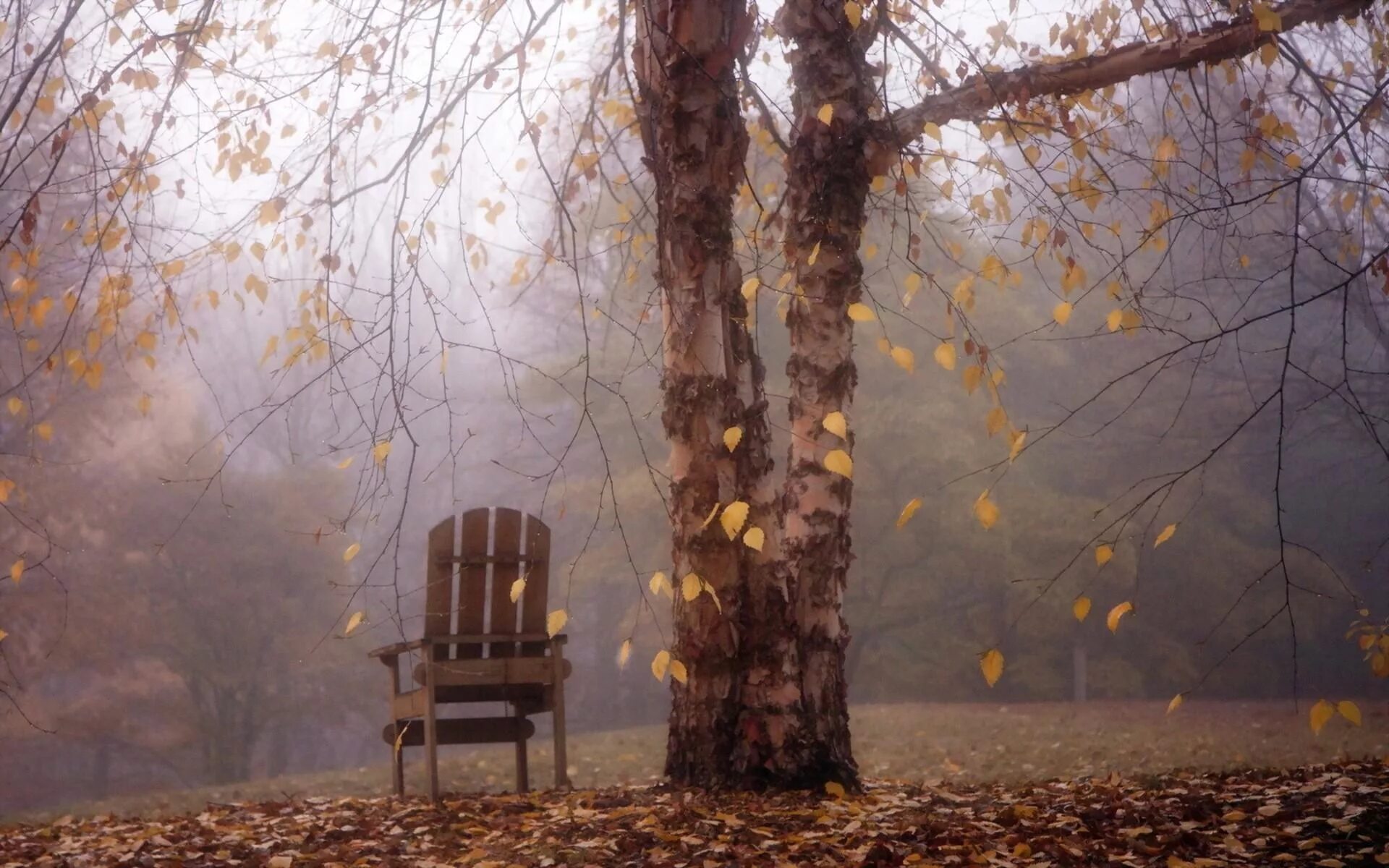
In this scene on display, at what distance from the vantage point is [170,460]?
13.2 meters

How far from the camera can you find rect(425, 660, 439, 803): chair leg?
5203mm

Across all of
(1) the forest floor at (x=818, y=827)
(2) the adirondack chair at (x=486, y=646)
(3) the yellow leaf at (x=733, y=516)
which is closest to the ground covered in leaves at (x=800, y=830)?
(1) the forest floor at (x=818, y=827)

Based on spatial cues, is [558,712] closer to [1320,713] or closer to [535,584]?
[535,584]

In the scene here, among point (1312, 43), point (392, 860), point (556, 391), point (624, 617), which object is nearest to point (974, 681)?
point (624, 617)

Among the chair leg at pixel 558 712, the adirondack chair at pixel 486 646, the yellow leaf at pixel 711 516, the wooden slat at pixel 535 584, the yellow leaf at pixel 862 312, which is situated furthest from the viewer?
the wooden slat at pixel 535 584

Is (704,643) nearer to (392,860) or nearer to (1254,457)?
(392,860)

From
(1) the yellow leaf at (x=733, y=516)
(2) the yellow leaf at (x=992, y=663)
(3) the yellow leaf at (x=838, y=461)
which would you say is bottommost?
(2) the yellow leaf at (x=992, y=663)

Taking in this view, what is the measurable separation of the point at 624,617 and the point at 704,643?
36.9 feet

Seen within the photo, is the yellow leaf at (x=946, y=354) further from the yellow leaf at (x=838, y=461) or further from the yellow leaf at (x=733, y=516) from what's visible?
the yellow leaf at (x=733, y=516)

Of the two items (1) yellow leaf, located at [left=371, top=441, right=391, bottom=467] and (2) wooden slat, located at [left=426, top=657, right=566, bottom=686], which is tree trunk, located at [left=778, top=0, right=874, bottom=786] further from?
(1) yellow leaf, located at [left=371, top=441, right=391, bottom=467]

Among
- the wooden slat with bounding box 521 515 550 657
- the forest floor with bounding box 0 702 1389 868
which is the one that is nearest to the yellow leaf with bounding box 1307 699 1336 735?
the forest floor with bounding box 0 702 1389 868

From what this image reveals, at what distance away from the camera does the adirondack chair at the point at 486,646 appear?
17.7ft

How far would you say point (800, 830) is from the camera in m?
3.97

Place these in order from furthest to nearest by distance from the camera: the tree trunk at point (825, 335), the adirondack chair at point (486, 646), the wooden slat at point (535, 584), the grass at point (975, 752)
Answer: the grass at point (975, 752) → the wooden slat at point (535, 584) → the adirondack chair at point (486, 646) → the tree trunk at point (825, 335)
